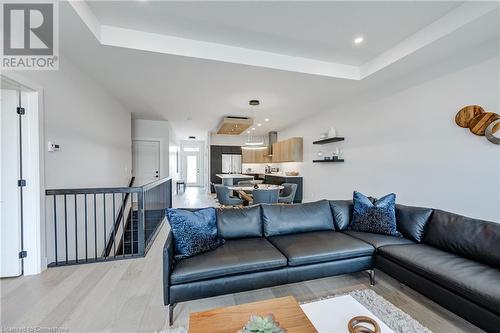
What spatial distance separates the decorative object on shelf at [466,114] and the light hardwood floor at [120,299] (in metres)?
2.27

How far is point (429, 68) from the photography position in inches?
127

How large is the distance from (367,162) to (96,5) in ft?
16.0

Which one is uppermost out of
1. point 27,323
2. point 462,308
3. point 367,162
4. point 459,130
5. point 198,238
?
point 459,130

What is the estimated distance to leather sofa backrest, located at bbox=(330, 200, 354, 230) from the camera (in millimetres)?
2834

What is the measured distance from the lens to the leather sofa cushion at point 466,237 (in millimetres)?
1848

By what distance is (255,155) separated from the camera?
9.76 m

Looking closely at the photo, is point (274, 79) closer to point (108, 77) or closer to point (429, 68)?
point (429, 68)

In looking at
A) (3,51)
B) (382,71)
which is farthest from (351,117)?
(3,51)

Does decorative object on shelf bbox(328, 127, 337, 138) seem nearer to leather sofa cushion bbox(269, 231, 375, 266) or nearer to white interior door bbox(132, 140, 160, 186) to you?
leather sofa cushion bbox(269, 231, 375, 266)

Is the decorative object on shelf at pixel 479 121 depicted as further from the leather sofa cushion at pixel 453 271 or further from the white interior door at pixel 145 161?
the white interior door at pixel 145 161

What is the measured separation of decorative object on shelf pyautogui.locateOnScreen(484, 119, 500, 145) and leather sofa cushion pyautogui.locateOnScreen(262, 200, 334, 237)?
2069 mm

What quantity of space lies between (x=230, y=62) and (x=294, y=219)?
237 cm

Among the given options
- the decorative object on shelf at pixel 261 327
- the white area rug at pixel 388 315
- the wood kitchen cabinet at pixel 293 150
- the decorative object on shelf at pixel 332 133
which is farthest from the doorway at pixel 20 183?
the wood kitchen cabinet at pixel 293 150

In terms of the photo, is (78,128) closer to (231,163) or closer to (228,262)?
(228,262)
